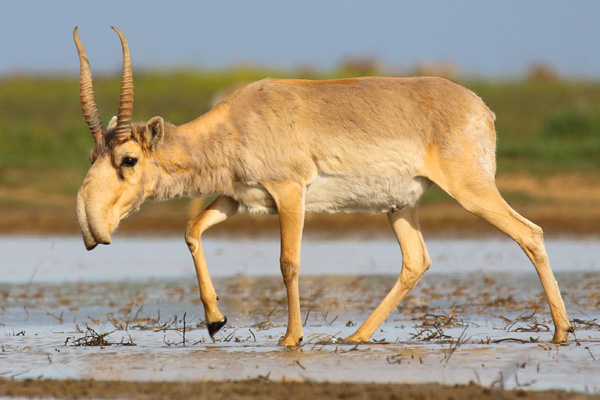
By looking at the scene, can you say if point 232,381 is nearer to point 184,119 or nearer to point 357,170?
point 357,170

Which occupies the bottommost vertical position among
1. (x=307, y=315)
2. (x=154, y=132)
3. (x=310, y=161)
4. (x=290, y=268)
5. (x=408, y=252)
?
(x=307, y=315)

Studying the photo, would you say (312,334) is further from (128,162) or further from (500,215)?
(128,162)

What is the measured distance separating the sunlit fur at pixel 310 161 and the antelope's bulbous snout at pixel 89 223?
8 centimetres

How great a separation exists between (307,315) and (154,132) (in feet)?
5.44

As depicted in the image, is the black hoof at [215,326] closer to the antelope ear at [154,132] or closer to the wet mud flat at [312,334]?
the wet mud flat at [312,334]

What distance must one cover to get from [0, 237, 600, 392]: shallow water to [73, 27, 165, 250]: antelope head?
0.75m

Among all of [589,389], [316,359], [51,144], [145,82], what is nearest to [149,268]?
[316,359]

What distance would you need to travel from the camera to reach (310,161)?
23.0 feet

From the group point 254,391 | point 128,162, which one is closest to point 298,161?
point 128,162

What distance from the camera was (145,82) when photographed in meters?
30.3

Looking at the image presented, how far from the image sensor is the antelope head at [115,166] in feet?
22.0

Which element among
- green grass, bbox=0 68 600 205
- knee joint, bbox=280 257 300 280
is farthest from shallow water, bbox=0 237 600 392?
green grass, bbox=0 68 600 205

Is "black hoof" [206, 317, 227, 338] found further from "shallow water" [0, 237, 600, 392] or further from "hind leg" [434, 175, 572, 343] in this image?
"hind leg" [434, 175, 572, 343]

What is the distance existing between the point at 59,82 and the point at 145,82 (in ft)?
9.60
